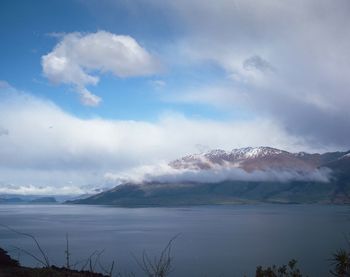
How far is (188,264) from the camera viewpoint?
5675 cm

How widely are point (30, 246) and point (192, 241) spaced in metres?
32.8

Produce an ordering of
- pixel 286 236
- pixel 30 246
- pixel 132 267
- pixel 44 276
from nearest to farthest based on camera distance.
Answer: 1. pixel 44 276
2. pixel 132 267
3. pixel 30 246
4. pixel 286 236

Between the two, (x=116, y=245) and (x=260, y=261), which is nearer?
(x=260, y=261)

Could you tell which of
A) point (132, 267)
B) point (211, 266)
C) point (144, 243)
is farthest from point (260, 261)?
point (144, 243)

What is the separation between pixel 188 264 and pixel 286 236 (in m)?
45.0

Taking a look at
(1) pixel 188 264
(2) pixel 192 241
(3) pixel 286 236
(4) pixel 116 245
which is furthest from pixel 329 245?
(4) pixel 116 245

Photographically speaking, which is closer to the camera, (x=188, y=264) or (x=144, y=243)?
(x=188, y=264)

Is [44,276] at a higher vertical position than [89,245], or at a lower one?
higher

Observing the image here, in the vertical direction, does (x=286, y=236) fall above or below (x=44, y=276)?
below

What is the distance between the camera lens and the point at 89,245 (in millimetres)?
81625

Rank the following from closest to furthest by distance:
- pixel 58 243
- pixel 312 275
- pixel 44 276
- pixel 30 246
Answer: pixel 44 276 → pixel 312 275 → pixel 30 246 → pixel 58 243

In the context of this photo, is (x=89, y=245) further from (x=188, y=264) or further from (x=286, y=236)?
(x=286, y=236)

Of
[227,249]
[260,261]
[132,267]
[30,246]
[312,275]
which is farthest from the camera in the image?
[30,246]

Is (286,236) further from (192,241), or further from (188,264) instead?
(188,264)
